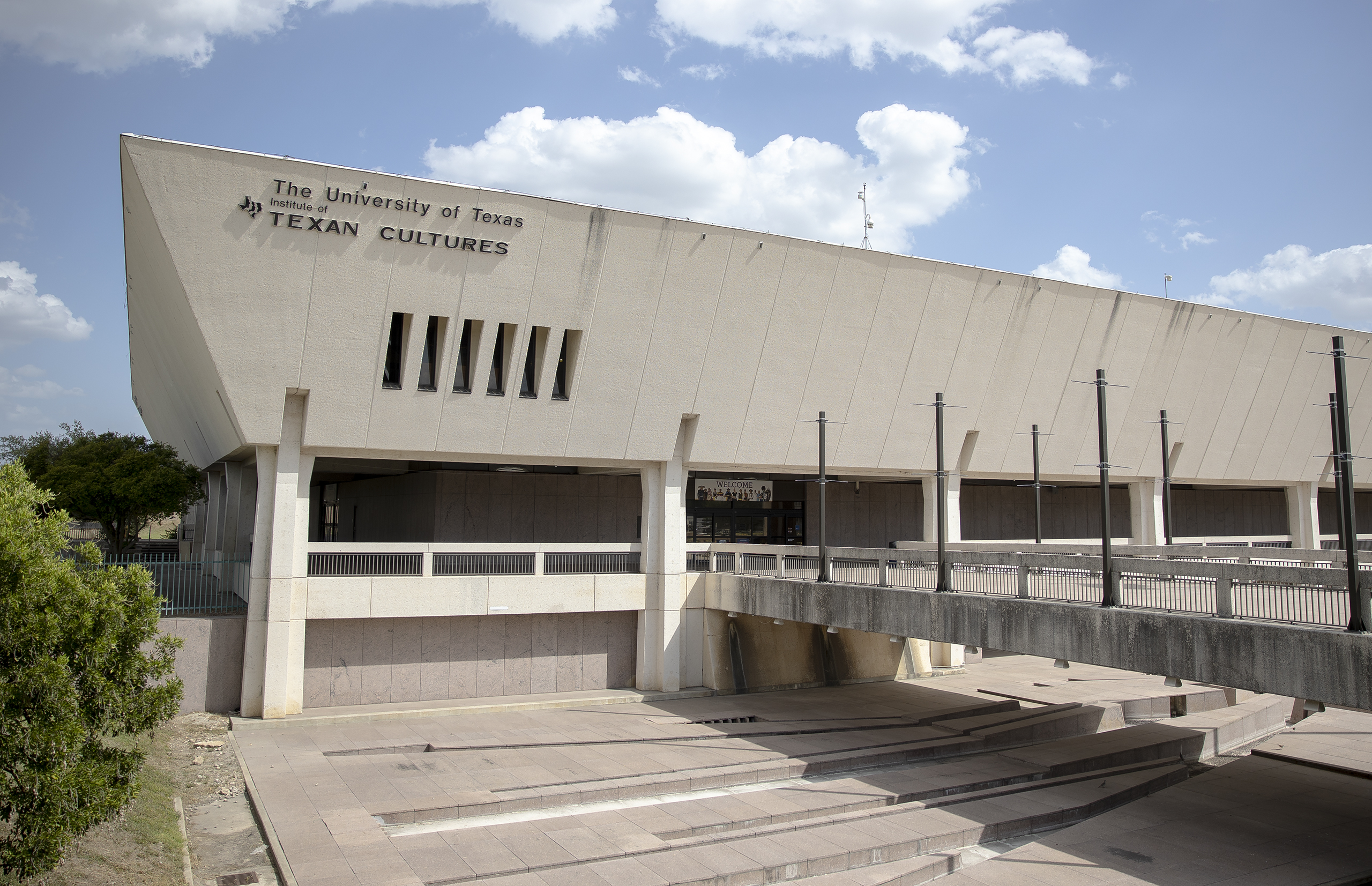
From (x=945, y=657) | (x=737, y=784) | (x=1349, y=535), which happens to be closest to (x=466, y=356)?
(x=737, y=784)

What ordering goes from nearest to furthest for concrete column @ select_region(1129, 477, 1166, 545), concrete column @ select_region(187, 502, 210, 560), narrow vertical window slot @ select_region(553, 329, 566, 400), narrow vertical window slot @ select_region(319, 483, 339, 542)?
narrow vertical window slot @ select_region(553, 329, 566, 400)
concrete column @ select_region(1129, 477, 1166, 545)
concrete column @ select_region(187, 502, 210, 560)
narrow vertical window slot @ select_region(319, 483, 339, 542)

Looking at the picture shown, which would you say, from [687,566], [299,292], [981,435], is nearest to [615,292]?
[299,292]

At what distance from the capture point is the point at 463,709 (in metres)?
25.6

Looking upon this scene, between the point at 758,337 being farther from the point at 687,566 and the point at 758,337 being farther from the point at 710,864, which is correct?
the point at 710,864

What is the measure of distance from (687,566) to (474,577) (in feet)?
25.3

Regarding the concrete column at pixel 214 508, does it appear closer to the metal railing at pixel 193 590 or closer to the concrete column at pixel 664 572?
the metal railing at pixel 193 590

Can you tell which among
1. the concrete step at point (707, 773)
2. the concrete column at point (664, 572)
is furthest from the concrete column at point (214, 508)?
A: the concrete step at point (707, 773)

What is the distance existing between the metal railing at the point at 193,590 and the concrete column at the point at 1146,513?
31.5 metres

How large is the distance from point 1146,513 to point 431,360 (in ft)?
91.1

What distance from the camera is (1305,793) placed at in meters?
20.2

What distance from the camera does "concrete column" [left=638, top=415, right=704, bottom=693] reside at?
28641 mm

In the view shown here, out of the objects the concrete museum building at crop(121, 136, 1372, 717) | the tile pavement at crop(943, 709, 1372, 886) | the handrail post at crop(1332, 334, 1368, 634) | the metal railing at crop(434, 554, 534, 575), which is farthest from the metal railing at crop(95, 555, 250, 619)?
the handrail post at crop(1332, 334, 1368, 634)

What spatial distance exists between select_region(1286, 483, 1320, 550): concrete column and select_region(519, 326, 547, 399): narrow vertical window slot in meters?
34.3

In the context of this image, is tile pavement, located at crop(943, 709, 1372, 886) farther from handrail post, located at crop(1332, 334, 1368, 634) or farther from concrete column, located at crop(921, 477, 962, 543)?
concrete column, located at crop(921, 477, 962, 543)
